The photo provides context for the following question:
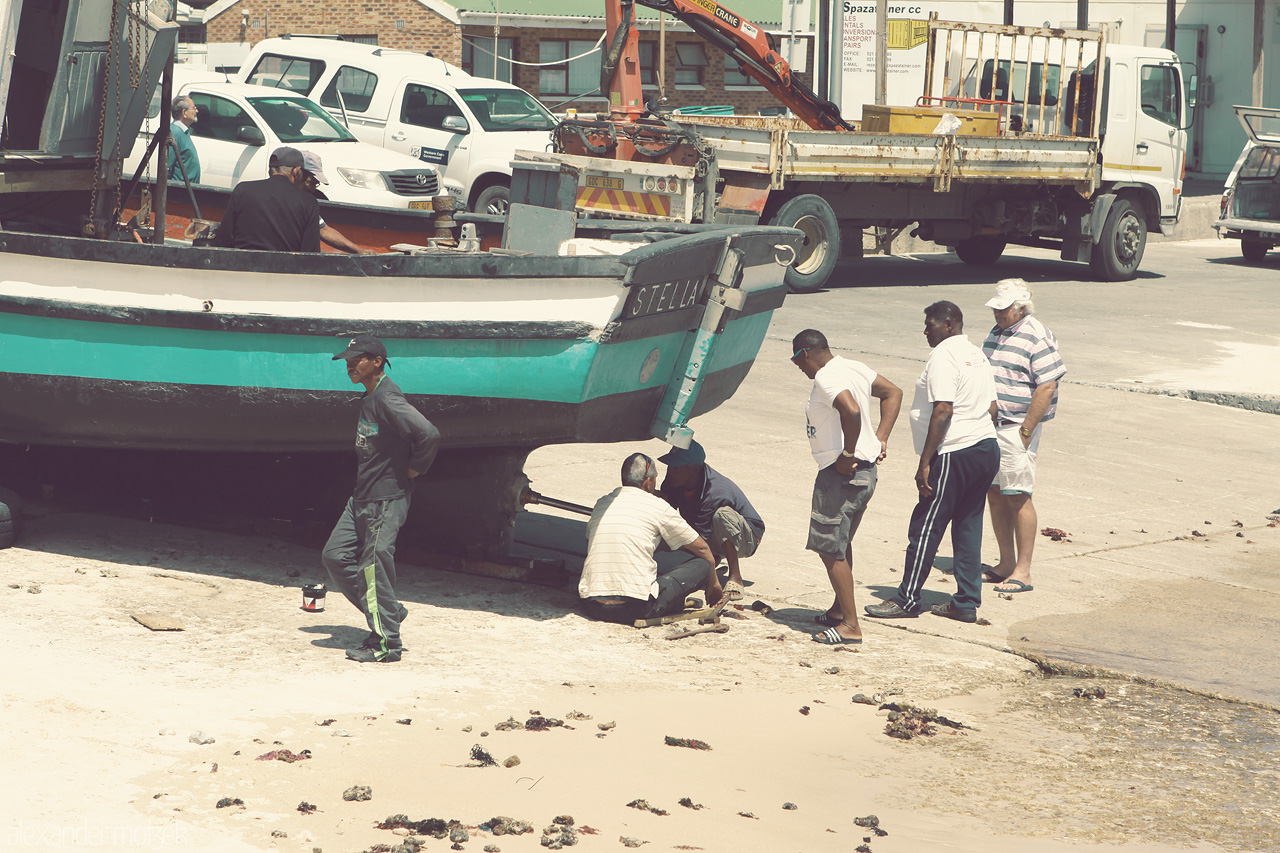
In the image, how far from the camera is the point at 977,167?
17.7 m

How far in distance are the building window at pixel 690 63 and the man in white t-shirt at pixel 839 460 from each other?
1167 inches

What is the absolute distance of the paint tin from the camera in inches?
258

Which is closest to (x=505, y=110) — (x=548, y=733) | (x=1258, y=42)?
(x=548, y=733)

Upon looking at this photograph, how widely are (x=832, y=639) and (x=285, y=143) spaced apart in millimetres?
10369

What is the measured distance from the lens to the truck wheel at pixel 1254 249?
22.3 meters

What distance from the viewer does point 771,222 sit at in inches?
648

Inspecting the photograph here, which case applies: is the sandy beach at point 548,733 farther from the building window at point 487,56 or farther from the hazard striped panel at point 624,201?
the building window at point 487,56

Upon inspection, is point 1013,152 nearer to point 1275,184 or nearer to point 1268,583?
point 1275,184

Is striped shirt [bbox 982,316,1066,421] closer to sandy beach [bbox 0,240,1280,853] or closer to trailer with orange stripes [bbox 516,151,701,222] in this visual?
sandy beach [bbox 0,240,1280,853]

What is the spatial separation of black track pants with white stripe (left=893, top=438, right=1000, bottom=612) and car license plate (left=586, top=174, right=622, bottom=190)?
9465mm

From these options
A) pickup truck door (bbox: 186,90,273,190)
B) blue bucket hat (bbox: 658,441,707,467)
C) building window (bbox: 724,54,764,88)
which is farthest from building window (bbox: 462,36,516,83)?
blue bucket hat (bbox: 658,441,707,467)

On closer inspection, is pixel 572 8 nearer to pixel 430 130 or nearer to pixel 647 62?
pixel 647 62

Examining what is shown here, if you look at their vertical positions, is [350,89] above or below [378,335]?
above

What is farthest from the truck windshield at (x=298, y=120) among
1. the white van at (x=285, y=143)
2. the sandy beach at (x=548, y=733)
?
the sandy beach at (x=548, y=733)
